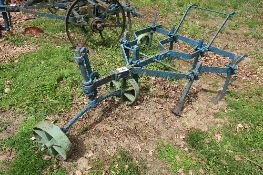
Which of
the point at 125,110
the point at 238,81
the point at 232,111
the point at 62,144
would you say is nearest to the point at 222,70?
the point at 232,111

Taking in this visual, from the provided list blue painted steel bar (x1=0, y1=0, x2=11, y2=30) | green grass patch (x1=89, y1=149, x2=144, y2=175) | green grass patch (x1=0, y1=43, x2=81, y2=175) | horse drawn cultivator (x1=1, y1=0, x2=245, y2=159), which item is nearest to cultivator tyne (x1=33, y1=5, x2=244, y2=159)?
horse drawn cultivator (x1=1, y1=0, x2=245, y2=159)

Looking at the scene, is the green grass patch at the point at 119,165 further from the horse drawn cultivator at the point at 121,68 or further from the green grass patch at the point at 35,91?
the green grass patch at the point at 35,91

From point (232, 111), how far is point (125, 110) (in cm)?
252

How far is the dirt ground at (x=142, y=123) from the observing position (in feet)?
20.4

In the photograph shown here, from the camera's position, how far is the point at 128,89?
7160mm

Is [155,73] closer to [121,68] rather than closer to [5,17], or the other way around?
[121,68]

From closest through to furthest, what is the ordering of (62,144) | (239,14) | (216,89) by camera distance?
(62,144) < (216,89) < (239,14)

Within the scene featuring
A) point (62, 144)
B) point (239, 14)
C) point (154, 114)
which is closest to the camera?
point (62, 144)

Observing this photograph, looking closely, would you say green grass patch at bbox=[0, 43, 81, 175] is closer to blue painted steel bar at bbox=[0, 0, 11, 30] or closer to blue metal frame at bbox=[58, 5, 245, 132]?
blue metal frame at bbox=[58, 5, 245, 132]

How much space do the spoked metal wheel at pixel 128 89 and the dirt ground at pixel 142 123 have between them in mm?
222

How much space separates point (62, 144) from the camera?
5562 mm

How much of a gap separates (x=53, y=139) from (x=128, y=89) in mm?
2193

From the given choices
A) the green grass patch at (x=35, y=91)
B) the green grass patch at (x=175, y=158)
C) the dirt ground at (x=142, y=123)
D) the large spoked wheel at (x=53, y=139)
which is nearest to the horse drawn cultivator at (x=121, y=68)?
the large spoked wheel at (x=53, y=139)

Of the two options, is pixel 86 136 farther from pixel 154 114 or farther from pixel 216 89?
pixel 216 89
